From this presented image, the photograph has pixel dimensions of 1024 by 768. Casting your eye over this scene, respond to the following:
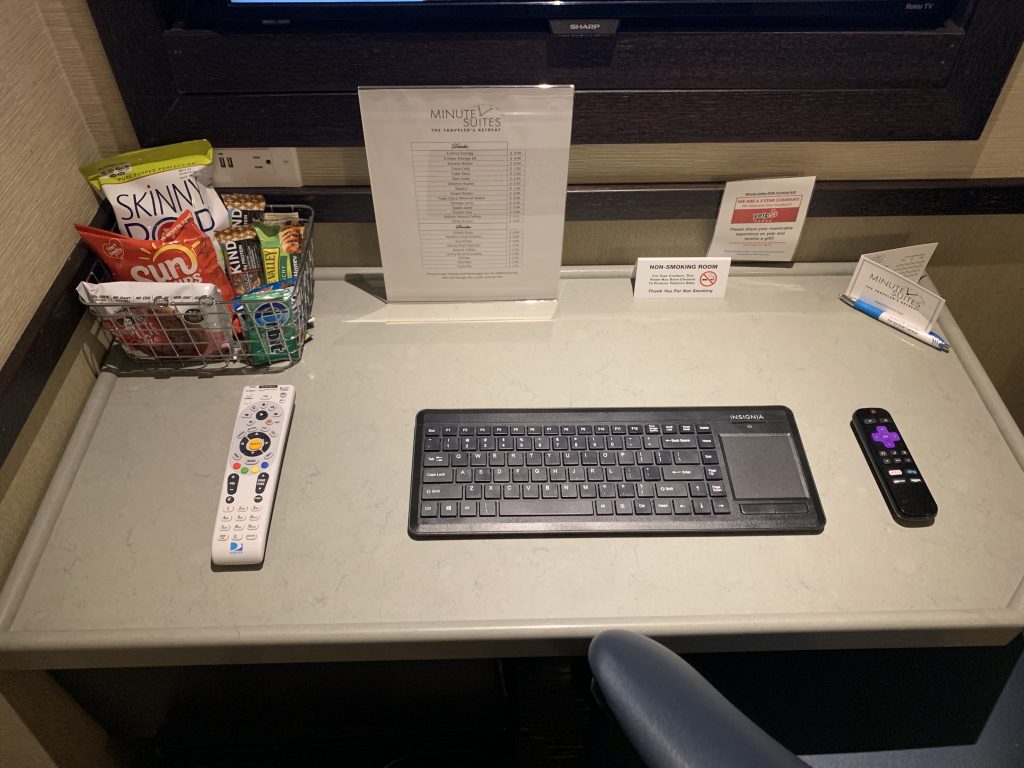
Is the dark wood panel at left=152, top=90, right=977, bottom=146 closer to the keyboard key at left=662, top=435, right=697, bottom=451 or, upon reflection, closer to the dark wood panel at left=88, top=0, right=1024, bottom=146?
the dark wood panel at left=88, top=0, right=1024, bottom=146

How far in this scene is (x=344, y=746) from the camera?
43.8 inches

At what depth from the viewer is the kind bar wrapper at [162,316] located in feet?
2.77

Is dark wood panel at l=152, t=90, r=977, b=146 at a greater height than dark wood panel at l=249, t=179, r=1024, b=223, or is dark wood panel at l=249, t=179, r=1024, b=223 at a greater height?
dark wood panel at l=152, t=90, r=977, b=146

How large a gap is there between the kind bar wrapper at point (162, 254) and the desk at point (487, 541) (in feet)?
0.44

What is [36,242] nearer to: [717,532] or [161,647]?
[161,647]

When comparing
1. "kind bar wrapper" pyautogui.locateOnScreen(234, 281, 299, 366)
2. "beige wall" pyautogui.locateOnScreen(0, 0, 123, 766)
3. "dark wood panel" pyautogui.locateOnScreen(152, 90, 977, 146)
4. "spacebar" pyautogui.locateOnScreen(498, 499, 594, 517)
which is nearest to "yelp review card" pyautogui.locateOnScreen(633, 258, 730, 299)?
"dark wood panel" pyautogui.locateOnScreen(152, 90, 977, 146)

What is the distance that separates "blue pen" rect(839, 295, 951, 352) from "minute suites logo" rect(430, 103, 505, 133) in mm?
564

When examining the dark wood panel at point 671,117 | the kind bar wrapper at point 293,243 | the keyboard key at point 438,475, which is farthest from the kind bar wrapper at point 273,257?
the keyboard key at point 438,475

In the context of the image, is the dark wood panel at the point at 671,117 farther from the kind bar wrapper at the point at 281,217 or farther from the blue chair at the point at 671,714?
the blue chair at the point at 671,714

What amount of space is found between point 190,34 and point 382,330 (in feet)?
1.38

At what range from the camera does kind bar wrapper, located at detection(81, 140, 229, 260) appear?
2.94 ft

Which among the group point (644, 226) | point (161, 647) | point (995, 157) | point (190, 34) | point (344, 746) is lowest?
point (344, 746)

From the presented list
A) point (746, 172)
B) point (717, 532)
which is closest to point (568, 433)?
point (717, 532)

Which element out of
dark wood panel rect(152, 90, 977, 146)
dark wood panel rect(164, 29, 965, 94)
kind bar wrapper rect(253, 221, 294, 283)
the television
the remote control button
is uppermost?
the television
